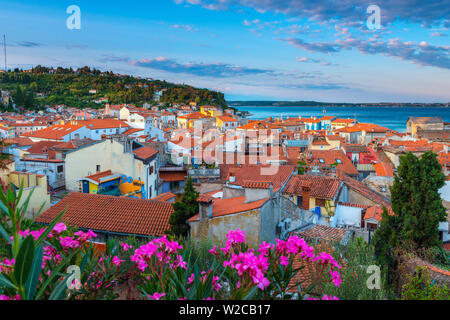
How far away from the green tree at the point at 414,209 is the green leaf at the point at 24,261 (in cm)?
796

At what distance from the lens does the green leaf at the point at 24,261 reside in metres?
1.77

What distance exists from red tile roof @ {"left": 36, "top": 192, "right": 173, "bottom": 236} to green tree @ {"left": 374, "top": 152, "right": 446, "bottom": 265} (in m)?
5.68

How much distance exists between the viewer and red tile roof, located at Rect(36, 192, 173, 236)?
29.3 ft

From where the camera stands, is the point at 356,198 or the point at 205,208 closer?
the point at 205,208

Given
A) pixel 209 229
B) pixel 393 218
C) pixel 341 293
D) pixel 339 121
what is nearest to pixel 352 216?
pixel 393 218

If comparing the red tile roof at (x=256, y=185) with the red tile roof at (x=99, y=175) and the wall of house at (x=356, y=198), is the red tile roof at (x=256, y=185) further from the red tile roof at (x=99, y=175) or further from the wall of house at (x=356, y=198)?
the red tile roof at (x=99, y=175)

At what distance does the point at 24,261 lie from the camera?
5.90 feet

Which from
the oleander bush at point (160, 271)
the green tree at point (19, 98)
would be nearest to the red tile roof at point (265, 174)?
the oleander bush at point (160, 271)

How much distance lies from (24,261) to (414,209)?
378 inches

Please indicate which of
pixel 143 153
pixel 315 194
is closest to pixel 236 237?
pixel 315 194

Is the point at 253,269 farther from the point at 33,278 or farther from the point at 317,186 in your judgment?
the point at 317,186

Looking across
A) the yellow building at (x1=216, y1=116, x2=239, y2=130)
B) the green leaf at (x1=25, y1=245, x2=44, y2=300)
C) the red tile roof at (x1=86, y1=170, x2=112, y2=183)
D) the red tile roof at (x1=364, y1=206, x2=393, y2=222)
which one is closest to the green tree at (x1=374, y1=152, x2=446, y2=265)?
the red tile roof at (x1=364, y1=206, x2=393, y2=222)

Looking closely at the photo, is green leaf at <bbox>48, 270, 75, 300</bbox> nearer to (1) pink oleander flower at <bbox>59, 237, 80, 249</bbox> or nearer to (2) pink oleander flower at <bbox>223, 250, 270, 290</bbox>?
(1) pink oleander flower at <bbox>59, 237, 80, 249</bbox>

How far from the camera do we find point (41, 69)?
127m
